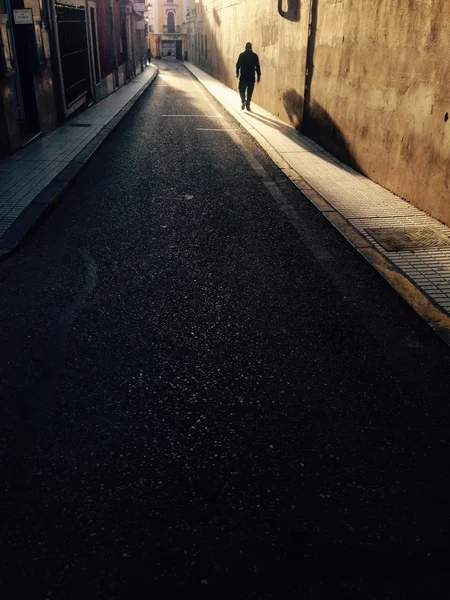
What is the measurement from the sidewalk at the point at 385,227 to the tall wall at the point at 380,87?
280 millimetres

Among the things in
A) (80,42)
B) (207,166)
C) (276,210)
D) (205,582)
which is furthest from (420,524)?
(80,42)

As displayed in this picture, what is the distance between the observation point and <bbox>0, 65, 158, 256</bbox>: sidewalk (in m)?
6.59

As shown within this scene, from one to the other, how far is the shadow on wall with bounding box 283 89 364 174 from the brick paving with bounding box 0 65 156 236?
15.9 ft

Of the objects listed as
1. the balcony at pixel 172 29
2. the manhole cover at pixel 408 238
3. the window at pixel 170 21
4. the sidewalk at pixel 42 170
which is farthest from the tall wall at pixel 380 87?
the window at pixel 170 21

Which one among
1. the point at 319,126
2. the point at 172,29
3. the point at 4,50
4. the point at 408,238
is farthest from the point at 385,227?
the point at 172,29

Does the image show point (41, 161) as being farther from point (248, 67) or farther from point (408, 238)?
point (248, 67)

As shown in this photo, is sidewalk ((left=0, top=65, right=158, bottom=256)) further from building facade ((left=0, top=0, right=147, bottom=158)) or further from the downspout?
the downspout

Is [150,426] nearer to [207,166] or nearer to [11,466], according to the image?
[11,466]

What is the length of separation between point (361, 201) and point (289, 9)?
8507 mm

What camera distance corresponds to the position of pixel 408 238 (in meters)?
6.12

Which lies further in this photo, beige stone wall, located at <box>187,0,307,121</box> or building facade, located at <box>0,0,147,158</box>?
beige stone wall, located at <box>187,0,307,121</box>

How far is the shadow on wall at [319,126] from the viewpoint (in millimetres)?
9938

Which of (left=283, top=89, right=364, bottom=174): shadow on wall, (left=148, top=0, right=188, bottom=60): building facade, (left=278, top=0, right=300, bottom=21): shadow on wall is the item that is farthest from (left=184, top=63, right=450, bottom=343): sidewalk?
(left=148, top=0, right=188, bottom=60): building facade

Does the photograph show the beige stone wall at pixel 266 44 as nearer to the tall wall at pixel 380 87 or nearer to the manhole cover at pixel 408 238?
the tall wall at pixel 380 87
